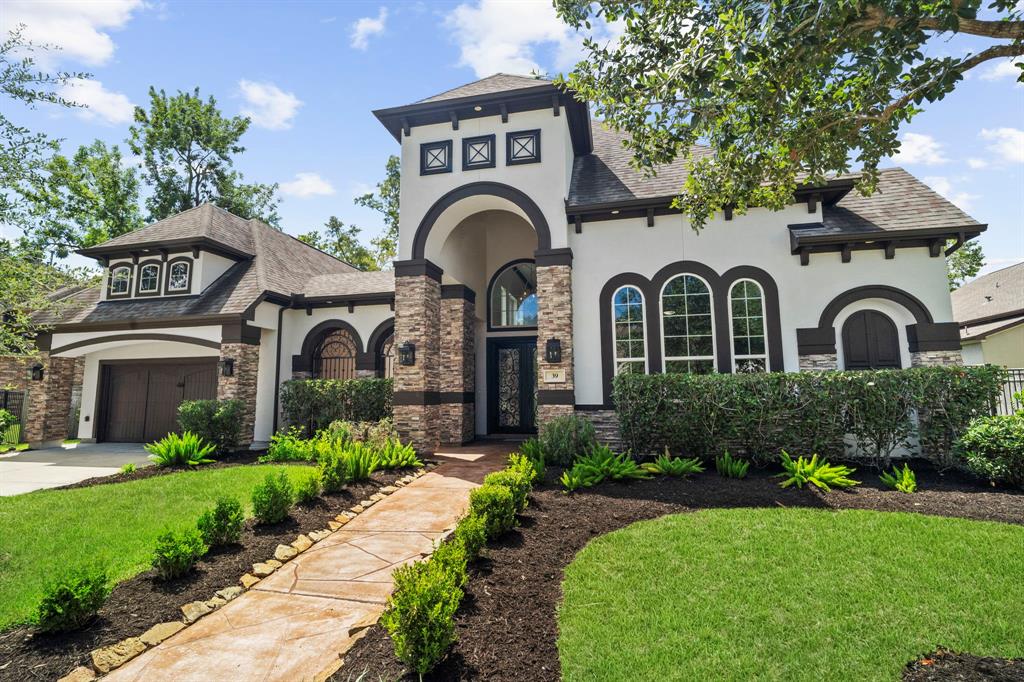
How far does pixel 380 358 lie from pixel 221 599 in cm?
1036

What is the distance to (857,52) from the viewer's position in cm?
370

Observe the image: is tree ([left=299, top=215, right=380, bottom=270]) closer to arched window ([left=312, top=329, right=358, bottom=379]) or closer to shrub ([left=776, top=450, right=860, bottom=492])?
arched window ([left=312, top=329, right=358, bottom=379])

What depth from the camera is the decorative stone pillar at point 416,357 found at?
10.8 m

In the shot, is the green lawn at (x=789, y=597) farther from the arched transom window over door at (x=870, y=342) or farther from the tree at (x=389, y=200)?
the tree at (x=389, y=200)

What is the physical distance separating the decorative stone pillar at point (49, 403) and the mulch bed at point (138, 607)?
13.7 m

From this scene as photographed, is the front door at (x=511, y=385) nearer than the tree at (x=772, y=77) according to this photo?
No

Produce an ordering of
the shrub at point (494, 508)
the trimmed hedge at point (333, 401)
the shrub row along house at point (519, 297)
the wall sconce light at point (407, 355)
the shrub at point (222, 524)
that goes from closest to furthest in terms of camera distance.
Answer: the shrub at point (222, 524)
the shrub at point (494, 508)
the shrub row along house at point (519, 297)
the wall sconce light at point (407, 355)
the trimmed hedge at point (333, 401)

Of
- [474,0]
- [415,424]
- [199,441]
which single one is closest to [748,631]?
[474,0]

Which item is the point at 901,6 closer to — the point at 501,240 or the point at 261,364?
the point at 501,240

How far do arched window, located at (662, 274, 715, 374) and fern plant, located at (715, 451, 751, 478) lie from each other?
8.83 feet

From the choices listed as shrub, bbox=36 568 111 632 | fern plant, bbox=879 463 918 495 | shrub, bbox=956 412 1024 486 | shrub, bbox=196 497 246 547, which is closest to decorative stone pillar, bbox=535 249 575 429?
fern plant, bbox=879 463 918 495

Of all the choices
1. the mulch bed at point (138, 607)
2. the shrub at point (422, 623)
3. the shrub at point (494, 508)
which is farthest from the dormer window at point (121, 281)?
the shrub at point (422, 623)

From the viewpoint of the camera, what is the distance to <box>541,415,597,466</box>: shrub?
8828 millimetres

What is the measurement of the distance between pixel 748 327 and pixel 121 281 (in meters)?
17.6
